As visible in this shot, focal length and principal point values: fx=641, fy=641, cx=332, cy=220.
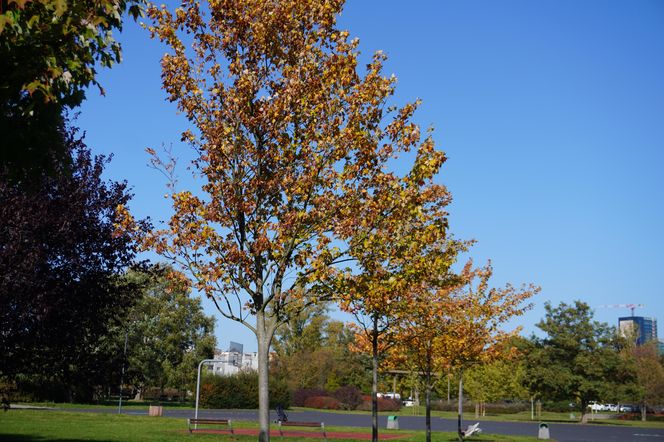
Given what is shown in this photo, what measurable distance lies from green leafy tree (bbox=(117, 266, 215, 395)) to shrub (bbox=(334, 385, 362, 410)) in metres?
14.5

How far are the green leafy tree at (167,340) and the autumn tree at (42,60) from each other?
4919 centimetres

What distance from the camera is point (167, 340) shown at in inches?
2249

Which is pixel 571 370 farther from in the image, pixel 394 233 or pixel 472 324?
pixel 394 233

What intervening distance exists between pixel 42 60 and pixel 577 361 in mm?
53741

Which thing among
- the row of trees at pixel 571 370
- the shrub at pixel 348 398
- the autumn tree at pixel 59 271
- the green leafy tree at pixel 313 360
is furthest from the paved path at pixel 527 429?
the green leafy tree at pixel 313 360

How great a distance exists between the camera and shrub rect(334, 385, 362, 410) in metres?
65.6

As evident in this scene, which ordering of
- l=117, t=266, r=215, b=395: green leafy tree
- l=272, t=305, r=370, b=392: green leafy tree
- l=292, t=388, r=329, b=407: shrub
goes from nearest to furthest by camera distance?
l=117, t=266, r=215, b=395: green leafy tree < l=292, t=388, r=329, b=407: shrub < l=272, t=305, r=370, b=392: green leafy tree

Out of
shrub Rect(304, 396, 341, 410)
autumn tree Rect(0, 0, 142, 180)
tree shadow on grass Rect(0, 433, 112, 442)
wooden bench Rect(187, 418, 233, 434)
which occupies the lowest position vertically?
shrub Rect(304, 396, 341, 410)

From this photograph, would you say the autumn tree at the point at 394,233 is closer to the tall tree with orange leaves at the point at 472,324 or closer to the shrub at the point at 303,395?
the tall tree with orange leaves at the point at 472,324

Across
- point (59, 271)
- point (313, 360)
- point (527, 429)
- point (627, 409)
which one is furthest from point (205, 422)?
point (627, 409)

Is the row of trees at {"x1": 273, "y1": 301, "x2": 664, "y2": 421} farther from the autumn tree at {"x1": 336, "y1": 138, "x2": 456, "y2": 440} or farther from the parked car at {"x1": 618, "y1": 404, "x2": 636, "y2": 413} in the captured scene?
the autumn tree at {"x1": 336, "y1": 138, "x2": 456, "y2": 440}

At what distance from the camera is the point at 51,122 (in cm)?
752

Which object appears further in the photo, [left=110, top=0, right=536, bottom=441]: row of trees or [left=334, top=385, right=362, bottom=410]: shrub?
[left=334, top=385, right=362, bottom=410]: shrub

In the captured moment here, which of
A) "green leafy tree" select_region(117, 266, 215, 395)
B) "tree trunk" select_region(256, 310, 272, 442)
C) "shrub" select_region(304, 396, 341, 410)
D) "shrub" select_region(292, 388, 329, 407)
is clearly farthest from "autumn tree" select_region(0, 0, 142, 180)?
"shrub" select_region(292, 388, 329, 407)
